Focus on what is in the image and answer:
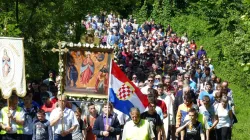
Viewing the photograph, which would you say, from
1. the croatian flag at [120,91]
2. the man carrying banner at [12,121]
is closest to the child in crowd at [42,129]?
the man carrying banner at [12,121]

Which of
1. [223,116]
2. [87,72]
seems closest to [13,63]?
[87,72]

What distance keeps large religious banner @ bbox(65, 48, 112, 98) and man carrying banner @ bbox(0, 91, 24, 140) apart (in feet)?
8.25

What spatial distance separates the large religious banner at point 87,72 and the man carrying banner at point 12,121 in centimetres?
252

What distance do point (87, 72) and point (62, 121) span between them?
3.26 metres

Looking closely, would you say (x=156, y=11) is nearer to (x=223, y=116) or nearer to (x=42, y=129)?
(x=223, y=116)

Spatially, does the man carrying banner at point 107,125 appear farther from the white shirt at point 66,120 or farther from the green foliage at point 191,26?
the green foliage at point 191,26

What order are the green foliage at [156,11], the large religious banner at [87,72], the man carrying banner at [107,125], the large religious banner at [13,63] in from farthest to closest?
the green foliage at [156,11] → the large religious banner at [87,72] → the man carrying banner at [107,125] → the large religious banner at [13,63]

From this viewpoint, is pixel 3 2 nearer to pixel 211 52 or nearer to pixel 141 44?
pixel 141 44

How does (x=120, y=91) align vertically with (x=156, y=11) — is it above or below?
above

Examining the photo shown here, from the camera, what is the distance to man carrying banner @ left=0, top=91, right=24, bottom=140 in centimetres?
1711

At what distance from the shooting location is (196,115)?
1817cm

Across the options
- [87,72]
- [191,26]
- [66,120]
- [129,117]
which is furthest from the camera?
[191,26]

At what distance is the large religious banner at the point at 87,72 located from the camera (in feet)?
64.5

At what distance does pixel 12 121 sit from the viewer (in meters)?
17.2
